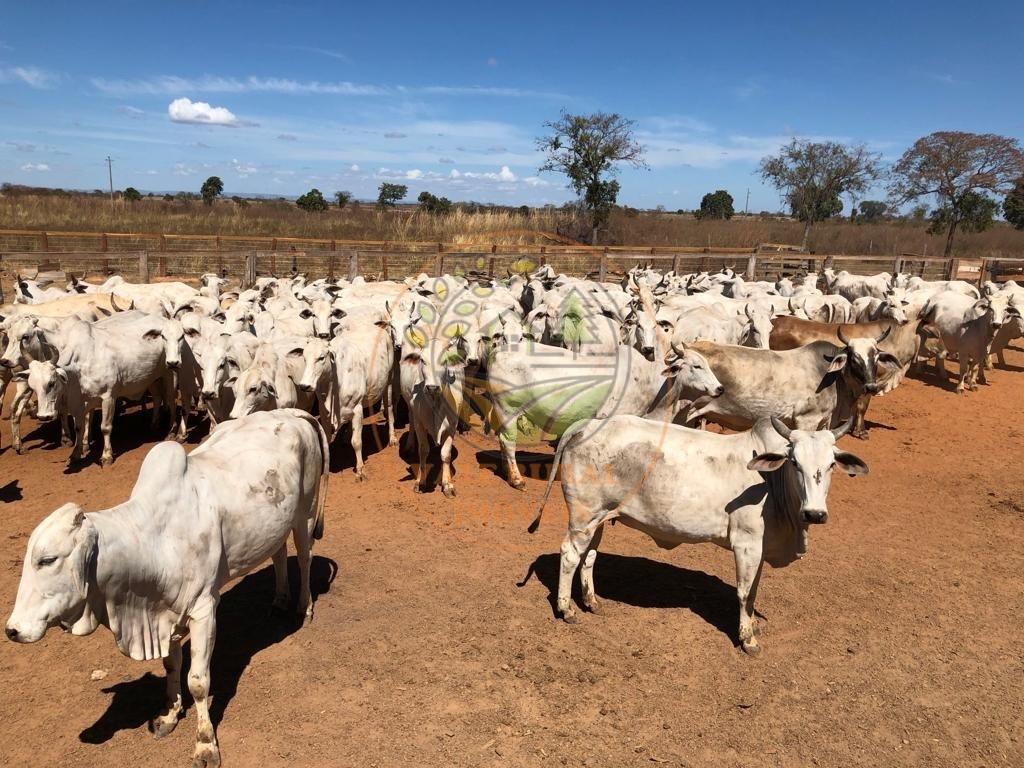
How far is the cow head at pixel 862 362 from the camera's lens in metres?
A: 8.80

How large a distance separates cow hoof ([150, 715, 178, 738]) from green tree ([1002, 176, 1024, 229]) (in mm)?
42218

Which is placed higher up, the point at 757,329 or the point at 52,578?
the point at 757,329

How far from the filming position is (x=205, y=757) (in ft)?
13.5

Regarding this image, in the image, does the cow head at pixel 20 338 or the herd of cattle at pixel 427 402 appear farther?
the cow head at pixel 20 338

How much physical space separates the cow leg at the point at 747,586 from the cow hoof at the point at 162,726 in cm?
412

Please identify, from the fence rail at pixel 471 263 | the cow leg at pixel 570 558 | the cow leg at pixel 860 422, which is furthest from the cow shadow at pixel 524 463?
the fence rail at pixel 471 263

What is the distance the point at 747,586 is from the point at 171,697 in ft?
13.7

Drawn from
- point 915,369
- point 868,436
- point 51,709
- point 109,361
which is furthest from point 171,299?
point 915,369

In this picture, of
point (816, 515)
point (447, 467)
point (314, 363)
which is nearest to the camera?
point (816, 515)

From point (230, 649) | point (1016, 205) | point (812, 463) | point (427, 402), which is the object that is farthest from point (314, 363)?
point (1016, 205)

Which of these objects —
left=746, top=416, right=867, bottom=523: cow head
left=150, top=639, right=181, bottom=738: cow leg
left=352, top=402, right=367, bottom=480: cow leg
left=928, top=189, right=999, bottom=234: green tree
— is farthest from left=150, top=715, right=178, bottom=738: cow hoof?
left=928, top=189, right=999, bottom=234: green tree

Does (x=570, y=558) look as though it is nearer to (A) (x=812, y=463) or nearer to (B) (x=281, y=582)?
(A) (x=812, y=463)

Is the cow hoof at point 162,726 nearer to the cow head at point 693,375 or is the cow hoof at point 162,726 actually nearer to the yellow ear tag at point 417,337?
the yellow ear tag at point 417,337

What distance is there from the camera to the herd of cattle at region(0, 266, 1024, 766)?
411 centimetres
